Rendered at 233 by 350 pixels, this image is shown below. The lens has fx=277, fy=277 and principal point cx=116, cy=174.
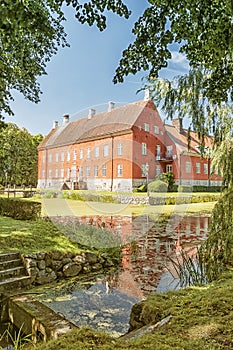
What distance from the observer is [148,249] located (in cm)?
707

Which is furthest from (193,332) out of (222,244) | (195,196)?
(195,196)

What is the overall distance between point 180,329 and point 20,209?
8.74 m

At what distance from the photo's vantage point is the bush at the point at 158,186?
69.4 feet

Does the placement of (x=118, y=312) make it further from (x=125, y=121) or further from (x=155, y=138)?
(x=155, y=138)

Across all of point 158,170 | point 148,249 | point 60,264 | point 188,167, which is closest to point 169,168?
point 158,170

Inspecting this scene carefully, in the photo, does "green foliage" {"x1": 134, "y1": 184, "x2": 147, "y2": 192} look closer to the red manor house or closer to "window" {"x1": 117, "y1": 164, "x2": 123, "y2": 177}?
the red manor house

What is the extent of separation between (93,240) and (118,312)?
3.03 m

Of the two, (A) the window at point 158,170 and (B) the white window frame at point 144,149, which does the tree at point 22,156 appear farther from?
(A) the window at point 158,170

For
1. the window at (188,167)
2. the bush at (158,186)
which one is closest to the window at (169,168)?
the window at (188,167)

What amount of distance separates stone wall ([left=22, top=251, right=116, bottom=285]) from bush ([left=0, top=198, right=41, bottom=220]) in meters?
3.66

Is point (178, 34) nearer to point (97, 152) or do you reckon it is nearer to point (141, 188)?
point (141, 188)

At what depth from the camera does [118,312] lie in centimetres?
370

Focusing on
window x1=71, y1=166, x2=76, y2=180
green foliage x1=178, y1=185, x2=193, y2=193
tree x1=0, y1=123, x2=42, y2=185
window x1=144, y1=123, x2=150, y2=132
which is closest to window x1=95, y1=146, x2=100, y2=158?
window x1=71, y1=166, x2=76, y2=180

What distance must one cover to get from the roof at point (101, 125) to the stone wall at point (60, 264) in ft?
54.6
